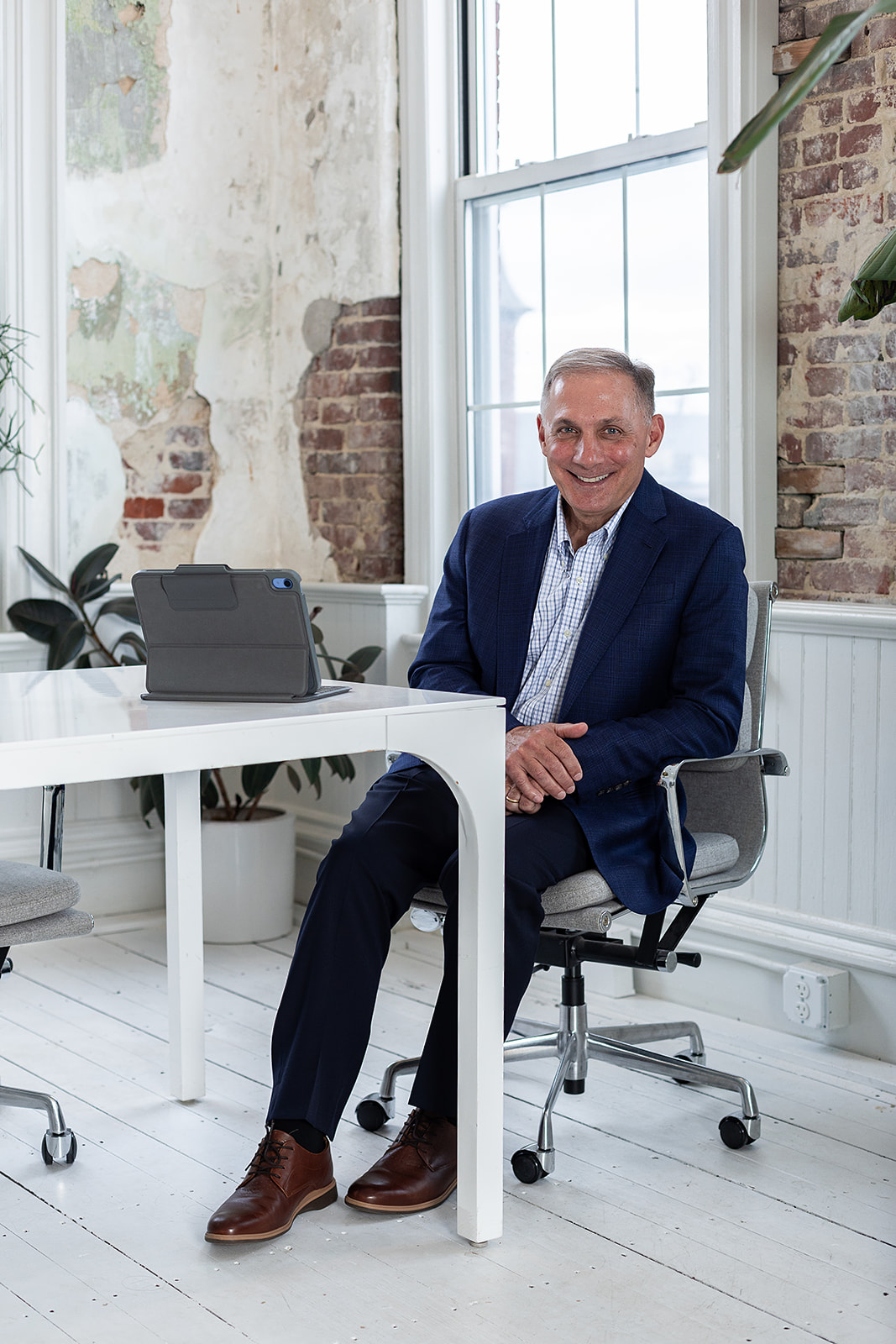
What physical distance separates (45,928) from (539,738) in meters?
0.88

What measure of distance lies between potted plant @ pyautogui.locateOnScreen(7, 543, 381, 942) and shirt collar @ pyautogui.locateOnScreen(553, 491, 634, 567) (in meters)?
1.47

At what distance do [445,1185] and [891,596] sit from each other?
1.56m

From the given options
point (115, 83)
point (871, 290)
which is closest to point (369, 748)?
point (871, 290)

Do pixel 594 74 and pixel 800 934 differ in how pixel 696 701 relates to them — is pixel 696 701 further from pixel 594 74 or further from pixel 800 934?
pixel 594 74

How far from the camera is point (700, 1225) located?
237 cm

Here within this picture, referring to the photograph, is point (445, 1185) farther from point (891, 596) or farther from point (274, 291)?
point (274, 291)

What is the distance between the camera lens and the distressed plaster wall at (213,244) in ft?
14.2

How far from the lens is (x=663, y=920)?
264cm

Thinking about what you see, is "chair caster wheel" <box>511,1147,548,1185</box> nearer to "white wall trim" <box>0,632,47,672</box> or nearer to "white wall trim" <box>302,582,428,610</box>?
"white wall trim" <box>302,582,428,610</box>

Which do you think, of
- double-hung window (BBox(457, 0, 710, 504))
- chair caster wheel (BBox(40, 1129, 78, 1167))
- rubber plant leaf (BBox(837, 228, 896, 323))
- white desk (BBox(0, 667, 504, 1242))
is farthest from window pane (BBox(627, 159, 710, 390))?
chair caster wheel (BBox(40, 1129, 78, 1167))

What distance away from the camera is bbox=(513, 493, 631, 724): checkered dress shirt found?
8.95ft

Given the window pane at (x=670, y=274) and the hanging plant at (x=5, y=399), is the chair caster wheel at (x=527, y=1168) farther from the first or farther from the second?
the hanging plant at (x=5, y=399)

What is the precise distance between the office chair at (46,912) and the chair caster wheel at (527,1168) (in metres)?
0.79

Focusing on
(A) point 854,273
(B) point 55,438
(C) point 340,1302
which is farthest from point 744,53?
(C) point 340,1302
